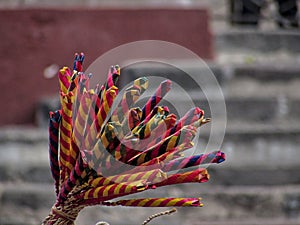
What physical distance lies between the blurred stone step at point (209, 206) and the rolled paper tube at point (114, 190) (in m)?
1.77

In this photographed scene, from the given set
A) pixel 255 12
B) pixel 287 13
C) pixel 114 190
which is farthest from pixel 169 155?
pixel 287 13

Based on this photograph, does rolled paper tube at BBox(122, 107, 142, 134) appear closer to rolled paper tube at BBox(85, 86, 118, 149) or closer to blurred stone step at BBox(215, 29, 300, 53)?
rolled paper tube at BBox(85, 86, 118, 149)

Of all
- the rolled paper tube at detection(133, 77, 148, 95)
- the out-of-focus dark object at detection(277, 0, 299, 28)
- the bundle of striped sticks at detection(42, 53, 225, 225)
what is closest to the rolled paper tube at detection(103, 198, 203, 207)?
the bundle of striped sticks at detection(42, 53, 225, 225)

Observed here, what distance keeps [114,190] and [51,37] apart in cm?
286

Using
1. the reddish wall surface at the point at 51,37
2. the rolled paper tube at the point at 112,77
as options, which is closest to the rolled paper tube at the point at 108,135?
the rolled paper tube at the point at 112,77

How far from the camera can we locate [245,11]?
5.05m

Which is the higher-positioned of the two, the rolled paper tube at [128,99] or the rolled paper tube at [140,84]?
the rolled paper tube at [140,84]

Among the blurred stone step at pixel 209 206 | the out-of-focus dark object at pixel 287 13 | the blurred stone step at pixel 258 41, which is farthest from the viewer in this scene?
the out-of-focus dark object at pixel 287 13

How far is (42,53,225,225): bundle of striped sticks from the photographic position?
4.73 feet

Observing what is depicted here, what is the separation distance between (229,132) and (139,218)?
2.42ft

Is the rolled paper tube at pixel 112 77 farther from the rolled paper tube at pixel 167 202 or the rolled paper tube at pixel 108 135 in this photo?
the rolled paper tube at pixel 167 202

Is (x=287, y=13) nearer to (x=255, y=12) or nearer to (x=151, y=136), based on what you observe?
(x=255, y=12)

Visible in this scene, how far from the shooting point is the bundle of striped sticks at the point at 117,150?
1440 mm

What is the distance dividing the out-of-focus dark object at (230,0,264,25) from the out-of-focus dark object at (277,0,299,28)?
0.18 meters
